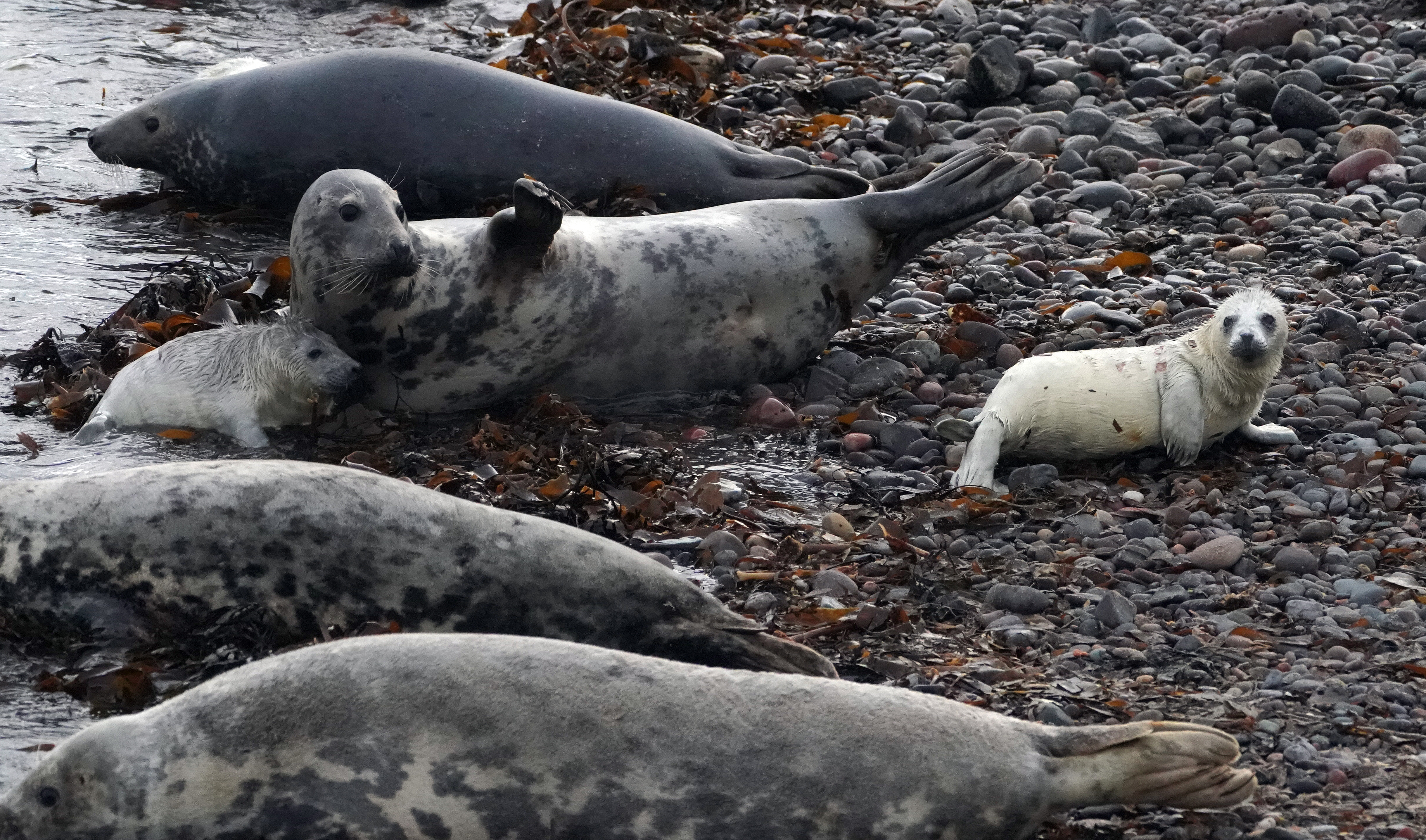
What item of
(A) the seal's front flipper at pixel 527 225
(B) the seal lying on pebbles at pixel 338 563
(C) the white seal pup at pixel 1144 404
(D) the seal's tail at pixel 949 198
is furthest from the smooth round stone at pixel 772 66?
(B) the seal lying on pebbles at pixel 338 563

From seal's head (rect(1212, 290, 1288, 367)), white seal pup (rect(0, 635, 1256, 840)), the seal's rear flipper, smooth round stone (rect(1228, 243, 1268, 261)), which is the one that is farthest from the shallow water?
smooth round stone (rect(1228, 243, 1268, 261))

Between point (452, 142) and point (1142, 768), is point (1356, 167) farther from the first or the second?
point (1142, 768)

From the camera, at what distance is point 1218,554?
14.0ft

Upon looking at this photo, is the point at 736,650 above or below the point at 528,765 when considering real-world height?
below

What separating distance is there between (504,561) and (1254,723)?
156cm

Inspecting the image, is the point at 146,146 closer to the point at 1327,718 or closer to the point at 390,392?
the point at 390,392

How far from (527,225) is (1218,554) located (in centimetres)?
241

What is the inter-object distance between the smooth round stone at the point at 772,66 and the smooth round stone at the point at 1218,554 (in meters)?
5.78

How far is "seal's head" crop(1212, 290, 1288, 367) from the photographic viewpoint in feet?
16.4

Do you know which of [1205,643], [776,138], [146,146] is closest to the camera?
[1205,643]

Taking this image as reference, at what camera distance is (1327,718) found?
11.1 ft

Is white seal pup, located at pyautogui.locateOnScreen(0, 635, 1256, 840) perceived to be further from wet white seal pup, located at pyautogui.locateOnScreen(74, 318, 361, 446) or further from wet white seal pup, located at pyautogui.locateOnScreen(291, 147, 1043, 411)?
wet white seal pup, located at pyautogui.locateOnScreen(291, 147, 1043, 411)

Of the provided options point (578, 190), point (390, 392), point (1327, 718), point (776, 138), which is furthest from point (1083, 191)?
point (1327, 718)

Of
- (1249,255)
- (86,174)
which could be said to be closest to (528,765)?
(1249,255)
